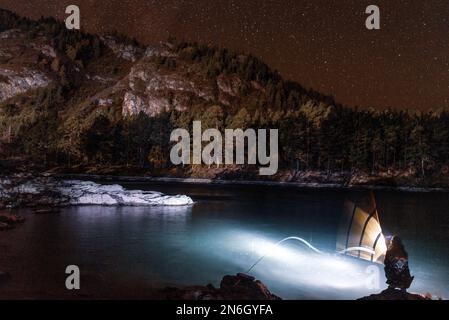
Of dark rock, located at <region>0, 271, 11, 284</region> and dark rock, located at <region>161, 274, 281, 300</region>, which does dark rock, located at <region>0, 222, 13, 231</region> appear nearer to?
dark rock, located at <region>0, 271, 11, 284</region>

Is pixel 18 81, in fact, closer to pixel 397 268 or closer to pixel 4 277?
pixel 4 277

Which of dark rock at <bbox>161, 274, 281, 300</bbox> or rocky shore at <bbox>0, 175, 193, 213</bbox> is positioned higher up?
rocky shore at <bbox>0, 175, 193, 213</bbox>

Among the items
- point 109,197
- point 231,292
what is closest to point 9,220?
point 109,197

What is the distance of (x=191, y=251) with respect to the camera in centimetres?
1808

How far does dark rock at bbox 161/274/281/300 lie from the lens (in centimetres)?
1099

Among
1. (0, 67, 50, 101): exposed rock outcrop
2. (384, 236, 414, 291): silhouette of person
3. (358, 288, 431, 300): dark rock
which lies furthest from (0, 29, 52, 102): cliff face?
(358, 288, 431, 300): dark rock

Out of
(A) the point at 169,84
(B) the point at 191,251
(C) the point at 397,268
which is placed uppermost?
(A) the point at 169,84

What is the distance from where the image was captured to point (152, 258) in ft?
54.1

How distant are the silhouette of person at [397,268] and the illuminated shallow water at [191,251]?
0.94m

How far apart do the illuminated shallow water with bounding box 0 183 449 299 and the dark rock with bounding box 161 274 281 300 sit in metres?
1.26

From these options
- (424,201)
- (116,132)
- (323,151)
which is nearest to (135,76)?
(116,132)

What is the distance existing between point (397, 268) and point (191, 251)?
29.2 feet

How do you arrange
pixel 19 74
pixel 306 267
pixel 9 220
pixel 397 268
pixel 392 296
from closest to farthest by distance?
1. pixel 392 296
2. pixel 397 268
3. pixel 306 267
4. pixel 9 220
5. pixel 19 74

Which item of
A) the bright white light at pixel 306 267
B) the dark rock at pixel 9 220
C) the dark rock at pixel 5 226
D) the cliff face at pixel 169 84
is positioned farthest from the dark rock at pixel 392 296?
the cliff face at pixel 169 84
